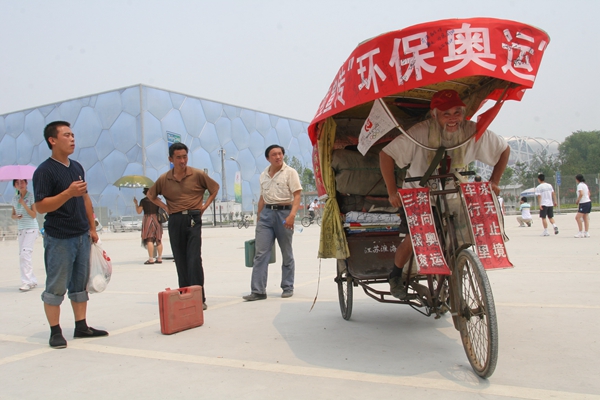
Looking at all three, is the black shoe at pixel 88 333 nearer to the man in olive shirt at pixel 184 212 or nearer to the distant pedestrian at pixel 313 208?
the man in olive shirt at pixel 184 212

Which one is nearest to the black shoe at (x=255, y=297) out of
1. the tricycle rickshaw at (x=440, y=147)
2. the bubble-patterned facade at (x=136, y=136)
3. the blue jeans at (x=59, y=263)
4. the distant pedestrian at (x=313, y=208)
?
the tricycle rickshaw at (x=440, y=147)

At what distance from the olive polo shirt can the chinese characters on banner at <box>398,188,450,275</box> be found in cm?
263

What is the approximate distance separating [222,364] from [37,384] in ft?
3.65

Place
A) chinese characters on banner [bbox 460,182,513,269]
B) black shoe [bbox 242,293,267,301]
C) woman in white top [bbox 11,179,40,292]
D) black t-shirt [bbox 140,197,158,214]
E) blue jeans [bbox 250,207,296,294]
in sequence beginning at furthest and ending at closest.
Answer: black t-shirt [bbox 140,197,158,214] → woman in white top [bbox 11,179,40,292] → blue jeans [bbox 250,207,296,294] → black shoe [bbox 242,293,267,301] → chinese characters on banner [bbox 460,182,513,269]

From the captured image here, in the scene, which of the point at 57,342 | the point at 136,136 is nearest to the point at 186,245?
the point at 57,342

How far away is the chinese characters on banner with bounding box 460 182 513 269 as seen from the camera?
326cm

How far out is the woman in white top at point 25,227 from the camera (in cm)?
736

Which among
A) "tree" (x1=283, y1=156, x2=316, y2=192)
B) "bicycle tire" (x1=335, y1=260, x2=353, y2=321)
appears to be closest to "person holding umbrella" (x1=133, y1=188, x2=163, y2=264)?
"bicycle tire" (x1=335, y1=260, x2=353, y2=321)

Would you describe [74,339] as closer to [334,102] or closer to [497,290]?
[334,102]

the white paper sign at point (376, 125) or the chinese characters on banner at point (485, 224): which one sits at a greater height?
the white paper sign at point (376, 125)

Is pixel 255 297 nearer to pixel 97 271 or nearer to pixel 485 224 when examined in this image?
pixel 97 271

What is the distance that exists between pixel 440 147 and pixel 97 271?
9.57ft

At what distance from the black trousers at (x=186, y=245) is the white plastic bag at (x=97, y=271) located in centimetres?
103

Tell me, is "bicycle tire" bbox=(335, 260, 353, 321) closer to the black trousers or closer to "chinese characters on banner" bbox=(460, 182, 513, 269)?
"chinese characters on banner" bbox=(460, 182, 513, 269)
